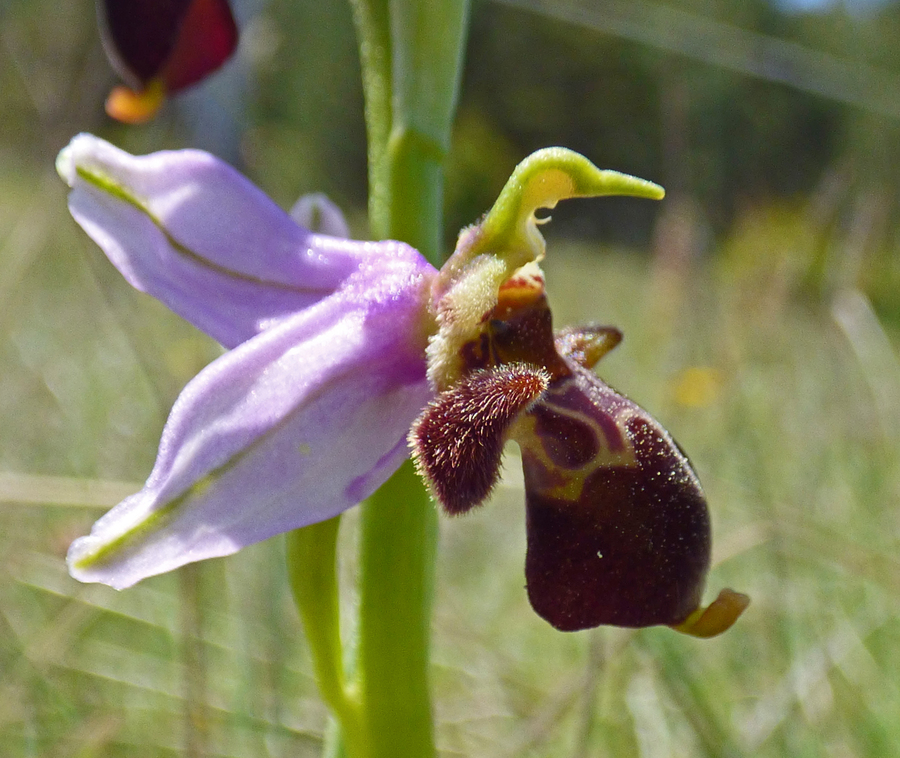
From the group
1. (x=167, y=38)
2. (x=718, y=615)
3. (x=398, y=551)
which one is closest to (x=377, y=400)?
(x=398, y=551)

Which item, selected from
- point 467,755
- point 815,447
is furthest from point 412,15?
point 815,447

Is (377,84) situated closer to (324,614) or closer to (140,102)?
(140,102)

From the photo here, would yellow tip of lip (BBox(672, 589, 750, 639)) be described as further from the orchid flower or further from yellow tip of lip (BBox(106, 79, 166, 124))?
yellow tip of lip (BBox(106, 79, 166, 124))

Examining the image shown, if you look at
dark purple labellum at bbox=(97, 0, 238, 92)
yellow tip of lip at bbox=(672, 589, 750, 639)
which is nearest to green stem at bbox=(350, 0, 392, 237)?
dark purple labellum at bbox=(97, 0, 238, 92)

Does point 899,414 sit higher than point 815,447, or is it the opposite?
point 899,414

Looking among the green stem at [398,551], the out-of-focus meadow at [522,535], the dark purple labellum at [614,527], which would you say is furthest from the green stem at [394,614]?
the out-of-focus meadow at [522,535]

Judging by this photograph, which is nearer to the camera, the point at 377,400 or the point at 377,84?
the point at 377,400

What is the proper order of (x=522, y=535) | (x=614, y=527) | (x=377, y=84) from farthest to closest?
(x=522, y=535)
(x=377, y=84)
(x=614, y=527)

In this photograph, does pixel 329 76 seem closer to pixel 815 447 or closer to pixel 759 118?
pixel 759 118
